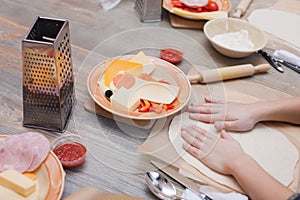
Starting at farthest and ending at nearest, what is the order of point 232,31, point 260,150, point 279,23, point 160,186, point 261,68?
1. point 279,23
2. point 232,31
3. point 261,68
4. point 260,150
5. point 160,186

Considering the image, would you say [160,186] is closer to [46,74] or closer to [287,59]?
[46,74]

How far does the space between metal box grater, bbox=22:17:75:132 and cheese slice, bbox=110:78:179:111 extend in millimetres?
121

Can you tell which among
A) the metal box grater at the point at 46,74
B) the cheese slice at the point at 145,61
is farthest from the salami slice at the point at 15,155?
the cheese slice at the point at 145,61

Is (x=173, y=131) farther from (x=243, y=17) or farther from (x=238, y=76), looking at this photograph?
(x=243, y=17)

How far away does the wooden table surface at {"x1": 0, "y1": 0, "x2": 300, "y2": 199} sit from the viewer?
929mm

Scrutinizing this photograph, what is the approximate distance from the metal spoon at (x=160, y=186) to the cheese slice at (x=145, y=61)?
33 centimetres

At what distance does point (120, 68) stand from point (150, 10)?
0.37 m

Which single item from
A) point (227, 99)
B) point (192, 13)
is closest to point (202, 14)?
point (192, 13)

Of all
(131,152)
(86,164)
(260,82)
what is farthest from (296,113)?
(86,164)

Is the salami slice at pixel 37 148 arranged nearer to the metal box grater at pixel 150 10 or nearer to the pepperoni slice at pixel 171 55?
the pepperoni slice at pixel 171 55

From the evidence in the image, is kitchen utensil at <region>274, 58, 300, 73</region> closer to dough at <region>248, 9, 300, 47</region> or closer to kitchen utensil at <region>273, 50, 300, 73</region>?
kitchen utensil at <region>273, 50, 300, 73</region>

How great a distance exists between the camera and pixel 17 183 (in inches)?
31.0

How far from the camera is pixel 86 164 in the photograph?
3.11 ft

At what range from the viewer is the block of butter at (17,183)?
0.79 meters
